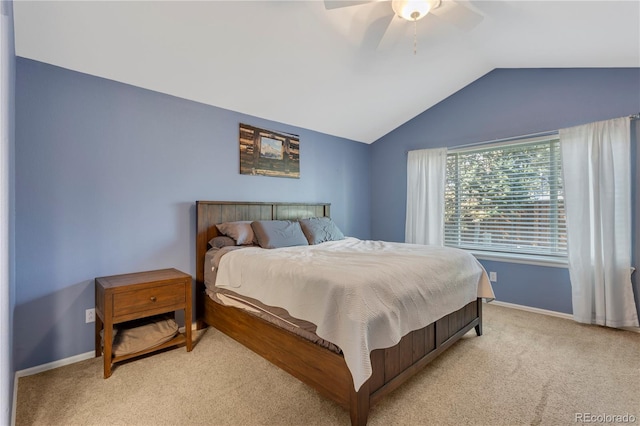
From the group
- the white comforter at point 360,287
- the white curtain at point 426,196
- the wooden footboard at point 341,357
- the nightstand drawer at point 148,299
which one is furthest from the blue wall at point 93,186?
the white curtain at point 426,196

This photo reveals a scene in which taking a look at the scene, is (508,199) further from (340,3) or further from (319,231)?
(340,3)

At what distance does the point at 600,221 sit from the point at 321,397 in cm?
308

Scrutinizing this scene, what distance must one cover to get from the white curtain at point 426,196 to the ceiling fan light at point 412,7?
92.2 inches

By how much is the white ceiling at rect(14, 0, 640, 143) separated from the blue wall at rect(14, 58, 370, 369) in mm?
217

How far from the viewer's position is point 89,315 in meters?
2.36

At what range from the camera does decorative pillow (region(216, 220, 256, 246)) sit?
114 inches

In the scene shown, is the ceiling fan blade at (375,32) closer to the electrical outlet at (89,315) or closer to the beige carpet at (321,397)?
the beige carpet at (321,397)

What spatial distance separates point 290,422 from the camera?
1.61 m

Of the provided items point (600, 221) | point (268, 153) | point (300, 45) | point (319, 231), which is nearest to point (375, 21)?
point (300, 45)

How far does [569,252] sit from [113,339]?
423 cm

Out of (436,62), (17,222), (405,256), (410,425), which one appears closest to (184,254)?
(17,222)

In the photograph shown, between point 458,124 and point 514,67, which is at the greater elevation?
point 514,67

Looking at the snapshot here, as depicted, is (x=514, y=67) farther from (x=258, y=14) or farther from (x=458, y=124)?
(x=258, y=14)

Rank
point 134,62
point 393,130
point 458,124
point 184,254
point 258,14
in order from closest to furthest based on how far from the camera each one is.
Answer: point 258,14 → point 134,62 → point 184,254 → point 458,124 → point 393,130
